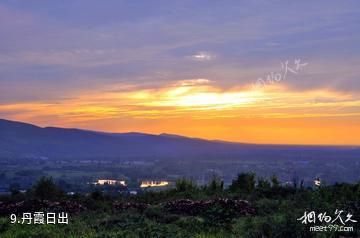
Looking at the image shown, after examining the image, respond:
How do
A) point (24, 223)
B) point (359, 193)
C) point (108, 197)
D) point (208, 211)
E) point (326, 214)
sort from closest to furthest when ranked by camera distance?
point (326, 214), point (24, 223), point (208, 211), point (359, 193), point (108, 197)

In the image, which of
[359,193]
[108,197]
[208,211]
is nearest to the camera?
[208,211]

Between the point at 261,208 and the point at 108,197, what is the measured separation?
8.00m

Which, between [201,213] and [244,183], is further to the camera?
[244,183]

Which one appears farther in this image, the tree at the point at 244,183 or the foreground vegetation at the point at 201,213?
the tree at the point at 244,183

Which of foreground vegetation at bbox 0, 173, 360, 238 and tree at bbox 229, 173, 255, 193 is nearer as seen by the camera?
foreground vegetation at bbox 0, 173, 360, 238

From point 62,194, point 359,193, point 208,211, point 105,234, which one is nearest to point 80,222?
point 105,234

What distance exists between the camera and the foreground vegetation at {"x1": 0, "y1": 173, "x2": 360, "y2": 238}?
41.4ft

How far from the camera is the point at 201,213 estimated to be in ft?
56.1

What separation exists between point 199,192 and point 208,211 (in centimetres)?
604

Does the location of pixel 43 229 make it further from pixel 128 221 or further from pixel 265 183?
pixel 265 183

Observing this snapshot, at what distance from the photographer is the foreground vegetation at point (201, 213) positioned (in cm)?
1263

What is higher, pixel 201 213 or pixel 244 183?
pixel 244 183

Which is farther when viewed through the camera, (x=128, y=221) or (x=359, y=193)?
(x=359, y=193)

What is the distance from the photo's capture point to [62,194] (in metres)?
23.4
